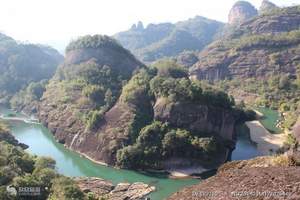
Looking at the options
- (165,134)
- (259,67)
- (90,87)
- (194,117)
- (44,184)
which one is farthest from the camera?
(259,67)

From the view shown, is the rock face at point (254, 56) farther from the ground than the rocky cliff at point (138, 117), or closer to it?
farther from the ground

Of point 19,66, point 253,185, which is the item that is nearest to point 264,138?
point 253,185

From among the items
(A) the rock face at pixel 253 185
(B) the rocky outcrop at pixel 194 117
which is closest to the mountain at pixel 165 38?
(B) the rocky outcrop at pixel 194 117

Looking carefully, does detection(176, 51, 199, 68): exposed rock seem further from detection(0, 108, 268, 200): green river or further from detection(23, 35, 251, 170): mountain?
detection(0, 108, 268, 200): green river

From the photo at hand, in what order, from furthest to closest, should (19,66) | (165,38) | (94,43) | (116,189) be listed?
1. (165,38)
2. (19,66)
3. (94,43)
4. (116,189)

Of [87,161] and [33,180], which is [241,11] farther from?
[33,180]

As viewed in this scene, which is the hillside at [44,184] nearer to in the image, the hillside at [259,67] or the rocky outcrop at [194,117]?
the rocky outcrop at [194,117]
